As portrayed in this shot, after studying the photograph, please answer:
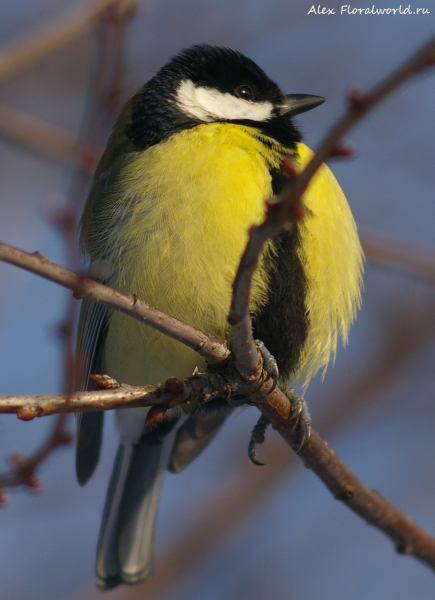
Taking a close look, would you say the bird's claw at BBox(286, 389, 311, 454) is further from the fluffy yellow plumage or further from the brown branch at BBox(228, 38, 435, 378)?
the brown branch at BBox(228, 38, 435, 378)

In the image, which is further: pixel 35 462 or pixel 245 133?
pixel 245 133

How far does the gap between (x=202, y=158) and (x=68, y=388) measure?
1.23 metres

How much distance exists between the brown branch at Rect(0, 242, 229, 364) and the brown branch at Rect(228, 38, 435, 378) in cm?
15

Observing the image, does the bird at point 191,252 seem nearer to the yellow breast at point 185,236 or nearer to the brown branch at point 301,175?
the yellow breast at point 185,236

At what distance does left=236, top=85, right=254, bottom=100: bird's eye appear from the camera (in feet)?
10.6

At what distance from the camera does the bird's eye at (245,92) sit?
128 inches

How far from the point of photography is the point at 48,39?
2500mm

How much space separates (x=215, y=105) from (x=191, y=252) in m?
0.98

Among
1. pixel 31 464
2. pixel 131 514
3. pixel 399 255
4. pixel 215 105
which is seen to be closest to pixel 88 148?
pixel 31 464

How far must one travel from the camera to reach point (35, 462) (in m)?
2.21

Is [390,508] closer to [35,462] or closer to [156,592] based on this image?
[35,462]

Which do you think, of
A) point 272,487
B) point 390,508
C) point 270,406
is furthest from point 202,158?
point 272,487

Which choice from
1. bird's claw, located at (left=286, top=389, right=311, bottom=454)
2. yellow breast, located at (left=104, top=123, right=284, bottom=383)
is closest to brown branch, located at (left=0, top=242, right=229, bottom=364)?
yellow breast, located at (left=104, top=123, right=284, bottom=383)

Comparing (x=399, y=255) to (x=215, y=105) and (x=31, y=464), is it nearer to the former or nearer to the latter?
(x=215, y=105)
